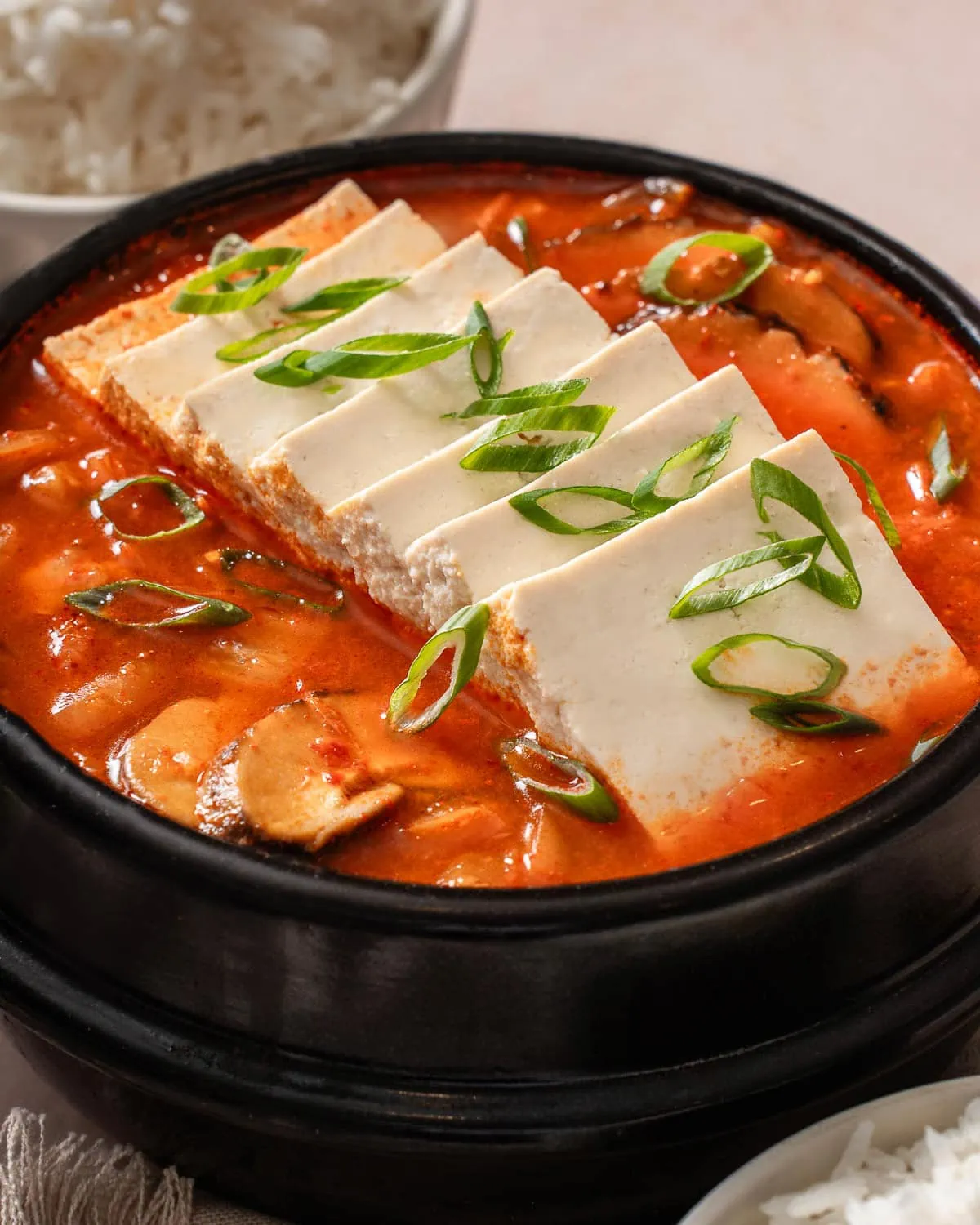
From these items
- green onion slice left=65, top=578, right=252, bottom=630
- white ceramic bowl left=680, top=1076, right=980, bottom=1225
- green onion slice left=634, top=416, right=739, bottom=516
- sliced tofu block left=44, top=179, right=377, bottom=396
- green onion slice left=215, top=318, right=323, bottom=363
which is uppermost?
green onion slice left=634, top=416, right=739, bottom=516

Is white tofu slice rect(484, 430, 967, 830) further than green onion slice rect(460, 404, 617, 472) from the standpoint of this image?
No

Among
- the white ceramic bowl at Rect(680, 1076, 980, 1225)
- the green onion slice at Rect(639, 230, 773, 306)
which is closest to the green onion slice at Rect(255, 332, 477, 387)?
the green onion slice at Rect(639, 230, 773, 306)

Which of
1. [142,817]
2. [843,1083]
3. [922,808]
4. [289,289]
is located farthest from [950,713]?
[289,289]

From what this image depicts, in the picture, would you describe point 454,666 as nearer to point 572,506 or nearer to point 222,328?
point 572,506

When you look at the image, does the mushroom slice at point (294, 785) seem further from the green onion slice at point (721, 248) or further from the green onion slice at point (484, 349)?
the green onion slice at point (721, 248)

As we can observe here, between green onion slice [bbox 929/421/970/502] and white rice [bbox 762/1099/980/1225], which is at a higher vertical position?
green onion slice [bbox 929/421/970/502]

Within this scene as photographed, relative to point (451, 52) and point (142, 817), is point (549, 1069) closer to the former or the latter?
point (142, 817)

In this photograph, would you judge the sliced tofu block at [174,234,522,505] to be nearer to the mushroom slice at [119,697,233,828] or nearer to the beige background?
the mushroom slice at [119,697,233,828]

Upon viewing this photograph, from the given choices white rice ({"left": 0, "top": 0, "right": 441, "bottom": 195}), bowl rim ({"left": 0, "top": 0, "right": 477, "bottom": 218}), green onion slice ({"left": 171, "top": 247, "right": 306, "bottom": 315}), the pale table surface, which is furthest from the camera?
the pale table surface
